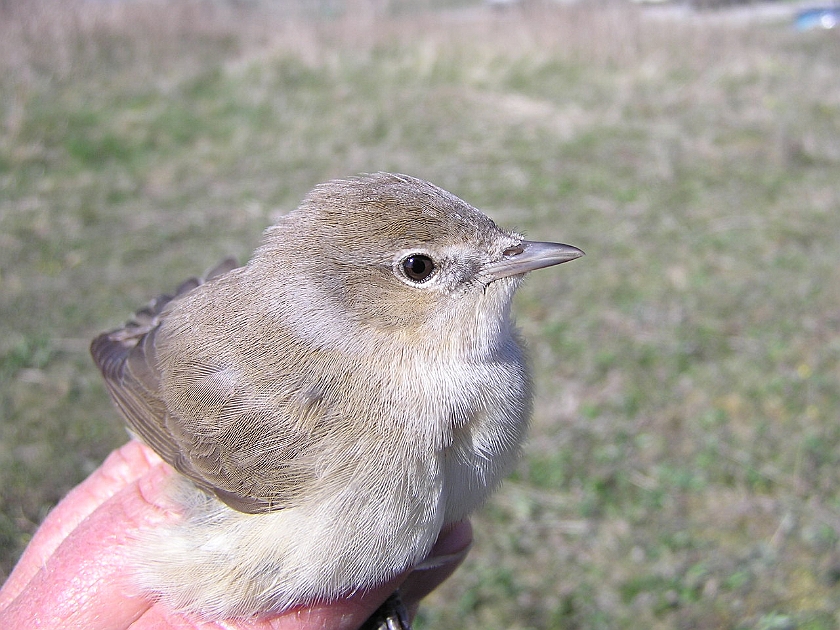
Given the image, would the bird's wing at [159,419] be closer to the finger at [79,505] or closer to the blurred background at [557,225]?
the finger at [79,505]

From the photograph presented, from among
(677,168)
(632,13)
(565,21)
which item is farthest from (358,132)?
(632,13)

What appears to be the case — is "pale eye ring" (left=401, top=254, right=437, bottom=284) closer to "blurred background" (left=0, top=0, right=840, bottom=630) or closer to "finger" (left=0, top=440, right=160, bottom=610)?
"finger" (left=0, top=440, right=160, bottom=610)

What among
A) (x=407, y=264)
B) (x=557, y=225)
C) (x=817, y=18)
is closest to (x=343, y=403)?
(x=407, y=264)

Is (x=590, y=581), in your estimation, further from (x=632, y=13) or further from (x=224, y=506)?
(x=632, y=13)

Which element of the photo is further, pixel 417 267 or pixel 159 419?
pixel 159 419

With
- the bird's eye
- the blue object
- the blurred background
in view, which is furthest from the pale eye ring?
the blue object

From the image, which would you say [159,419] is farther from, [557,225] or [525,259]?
[557,225]

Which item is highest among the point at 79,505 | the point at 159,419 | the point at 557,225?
the point at 159,419
